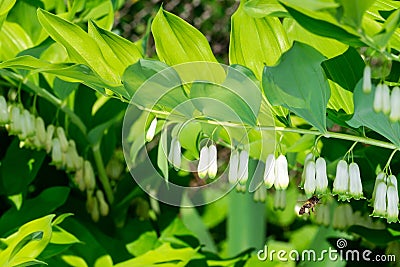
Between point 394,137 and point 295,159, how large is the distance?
1.54 ft

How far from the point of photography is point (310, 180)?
914 mm

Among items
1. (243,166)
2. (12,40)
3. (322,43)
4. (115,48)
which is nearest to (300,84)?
(322,43)

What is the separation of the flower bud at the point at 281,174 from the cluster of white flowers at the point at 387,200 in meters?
0.13

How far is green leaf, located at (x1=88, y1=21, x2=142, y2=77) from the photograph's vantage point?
0.98 m

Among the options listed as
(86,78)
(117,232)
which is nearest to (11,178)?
(117,232)

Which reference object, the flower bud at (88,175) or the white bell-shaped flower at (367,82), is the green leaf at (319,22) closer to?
the white bell-shaped flower at (367,82)

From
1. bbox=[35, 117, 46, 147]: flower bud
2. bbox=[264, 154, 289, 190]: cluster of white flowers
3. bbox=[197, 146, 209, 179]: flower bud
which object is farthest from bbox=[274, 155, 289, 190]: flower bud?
bbox=[35, 117, 46, 147]: flower bud

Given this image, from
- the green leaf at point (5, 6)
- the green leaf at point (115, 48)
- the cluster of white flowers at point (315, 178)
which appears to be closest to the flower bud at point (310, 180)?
the cluster of white flowers at point (315, 178)

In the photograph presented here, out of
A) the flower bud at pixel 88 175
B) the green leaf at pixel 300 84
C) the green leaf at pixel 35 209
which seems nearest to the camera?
the green leaf at pixel 300 84

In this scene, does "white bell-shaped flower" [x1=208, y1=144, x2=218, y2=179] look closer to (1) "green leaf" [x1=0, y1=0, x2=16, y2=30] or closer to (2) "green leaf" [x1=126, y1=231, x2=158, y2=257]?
(1) "green leaf" [x1=0, y1=0, x2=16, y2=30]

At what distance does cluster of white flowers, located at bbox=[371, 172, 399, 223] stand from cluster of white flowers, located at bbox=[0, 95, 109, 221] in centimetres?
74

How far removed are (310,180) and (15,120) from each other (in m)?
0.67

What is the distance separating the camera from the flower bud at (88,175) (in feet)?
4.81

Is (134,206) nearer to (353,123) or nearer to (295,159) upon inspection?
(295,159)
